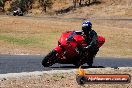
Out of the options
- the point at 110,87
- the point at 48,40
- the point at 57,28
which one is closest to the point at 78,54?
the point at 110,87

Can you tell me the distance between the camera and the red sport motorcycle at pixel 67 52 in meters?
15.2

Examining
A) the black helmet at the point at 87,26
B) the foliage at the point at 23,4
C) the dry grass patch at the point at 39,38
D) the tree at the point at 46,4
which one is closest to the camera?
the black helmet at the point at 87,26

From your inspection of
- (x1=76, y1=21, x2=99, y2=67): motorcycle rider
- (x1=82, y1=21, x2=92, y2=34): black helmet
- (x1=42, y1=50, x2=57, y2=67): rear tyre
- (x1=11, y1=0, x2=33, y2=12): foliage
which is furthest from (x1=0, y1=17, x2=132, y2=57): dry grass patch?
(x1=11, y1=0, x2=33, y2=12): foliage

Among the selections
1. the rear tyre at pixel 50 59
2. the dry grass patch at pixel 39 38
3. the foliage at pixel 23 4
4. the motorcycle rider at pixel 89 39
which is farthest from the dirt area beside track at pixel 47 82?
the foliage at pixel 23 4

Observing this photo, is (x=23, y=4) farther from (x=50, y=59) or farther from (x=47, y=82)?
(x=47, y=82)

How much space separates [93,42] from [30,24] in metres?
31.4

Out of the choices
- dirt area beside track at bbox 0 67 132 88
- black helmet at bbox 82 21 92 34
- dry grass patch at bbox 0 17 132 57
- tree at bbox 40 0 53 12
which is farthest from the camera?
tree at bbox 40 0 53 12

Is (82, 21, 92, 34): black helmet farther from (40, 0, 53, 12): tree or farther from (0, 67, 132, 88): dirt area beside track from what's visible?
(40, 0, 53, 12): tree

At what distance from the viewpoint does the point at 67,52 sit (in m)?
15.2

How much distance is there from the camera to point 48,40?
33.1 m

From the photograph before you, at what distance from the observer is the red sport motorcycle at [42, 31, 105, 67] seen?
1516cm

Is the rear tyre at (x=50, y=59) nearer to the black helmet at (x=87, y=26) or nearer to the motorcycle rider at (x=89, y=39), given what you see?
the motorcycle rider at (x=89, y=39)

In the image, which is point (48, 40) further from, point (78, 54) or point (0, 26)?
point (78, 54)

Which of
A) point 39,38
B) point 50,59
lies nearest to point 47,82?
point 50,59
